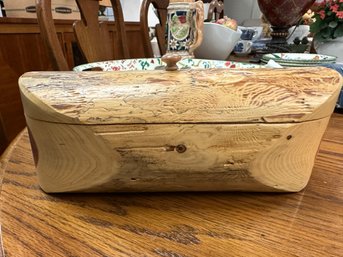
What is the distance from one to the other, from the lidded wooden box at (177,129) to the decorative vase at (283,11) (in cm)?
75

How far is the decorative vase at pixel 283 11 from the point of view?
96cm

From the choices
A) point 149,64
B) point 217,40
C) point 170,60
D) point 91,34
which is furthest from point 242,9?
point 170,60

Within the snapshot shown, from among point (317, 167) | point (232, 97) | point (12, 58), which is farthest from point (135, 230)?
point (12, 58)

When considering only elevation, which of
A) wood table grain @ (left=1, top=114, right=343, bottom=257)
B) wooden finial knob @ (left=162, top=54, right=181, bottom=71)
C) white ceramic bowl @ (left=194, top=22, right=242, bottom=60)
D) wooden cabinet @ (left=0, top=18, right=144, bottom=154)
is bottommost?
wooden cabinet @ (left=0, top=18, right=144, bottom=154)

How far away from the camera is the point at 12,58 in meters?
1.56

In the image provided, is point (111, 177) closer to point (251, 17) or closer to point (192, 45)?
point (192, 45)

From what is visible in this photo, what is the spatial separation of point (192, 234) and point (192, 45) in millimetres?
423

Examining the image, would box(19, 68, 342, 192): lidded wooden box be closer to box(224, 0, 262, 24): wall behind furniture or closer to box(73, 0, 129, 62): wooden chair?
box(73, 0, 129, 62): wooden chair

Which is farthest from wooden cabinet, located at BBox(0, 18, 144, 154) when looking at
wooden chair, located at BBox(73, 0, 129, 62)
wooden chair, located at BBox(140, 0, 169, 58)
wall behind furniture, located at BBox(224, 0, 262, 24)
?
wall behind furniture, located at BBox(224, 0, 262, 24)

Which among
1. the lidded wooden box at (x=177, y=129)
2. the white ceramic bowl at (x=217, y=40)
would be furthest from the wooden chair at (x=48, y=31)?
the white ceramic bowl at (x=217, y=40)

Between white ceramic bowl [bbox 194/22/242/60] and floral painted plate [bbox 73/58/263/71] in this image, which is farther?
white ceramic bowl [bbox 194/22/242/60]

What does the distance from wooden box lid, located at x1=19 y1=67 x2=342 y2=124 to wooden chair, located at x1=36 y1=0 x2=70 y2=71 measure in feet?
1.28

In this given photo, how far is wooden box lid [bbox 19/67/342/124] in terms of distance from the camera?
309 millimetres

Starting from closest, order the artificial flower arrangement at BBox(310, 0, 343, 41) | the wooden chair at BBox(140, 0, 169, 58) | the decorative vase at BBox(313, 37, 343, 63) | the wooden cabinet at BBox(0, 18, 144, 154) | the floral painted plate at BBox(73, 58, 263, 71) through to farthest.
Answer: the floral painted plate at BBox(73, 58, 263, 71), the artificial flower arrangement at BBox(310, 0, 343, 41), the decorative vase at BBox(313, 37, 343, 63), the wooden chair at BBox(140, 0, 169, 58), the wooden cabinet at BBox(0, 18, 144, 154)
